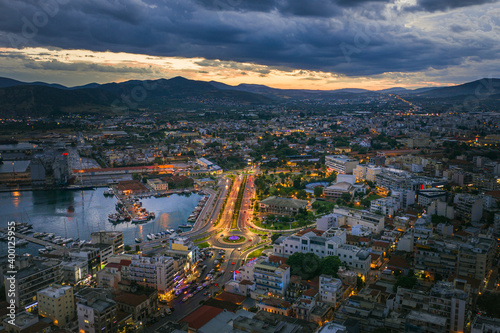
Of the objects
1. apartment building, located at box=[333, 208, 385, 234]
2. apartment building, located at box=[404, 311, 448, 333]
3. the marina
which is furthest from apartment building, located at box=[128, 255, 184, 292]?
apartment building, located at box=[333, 208, 385, 234]

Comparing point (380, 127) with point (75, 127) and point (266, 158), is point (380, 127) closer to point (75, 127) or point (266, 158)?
point (266, 158)

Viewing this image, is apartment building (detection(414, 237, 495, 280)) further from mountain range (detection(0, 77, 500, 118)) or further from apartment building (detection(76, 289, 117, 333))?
mountain range (detection(0, 77, 500, 118))

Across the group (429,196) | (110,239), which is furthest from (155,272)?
(429,196)

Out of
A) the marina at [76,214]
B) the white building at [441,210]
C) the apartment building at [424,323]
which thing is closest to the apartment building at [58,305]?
the marina at [76,214]

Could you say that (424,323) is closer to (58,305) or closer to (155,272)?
(155,272)

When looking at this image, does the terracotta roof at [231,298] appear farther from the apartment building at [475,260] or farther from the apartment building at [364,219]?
the apartment building at [364,219]

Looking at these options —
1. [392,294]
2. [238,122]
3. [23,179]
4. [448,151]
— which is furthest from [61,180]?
[238,122]
